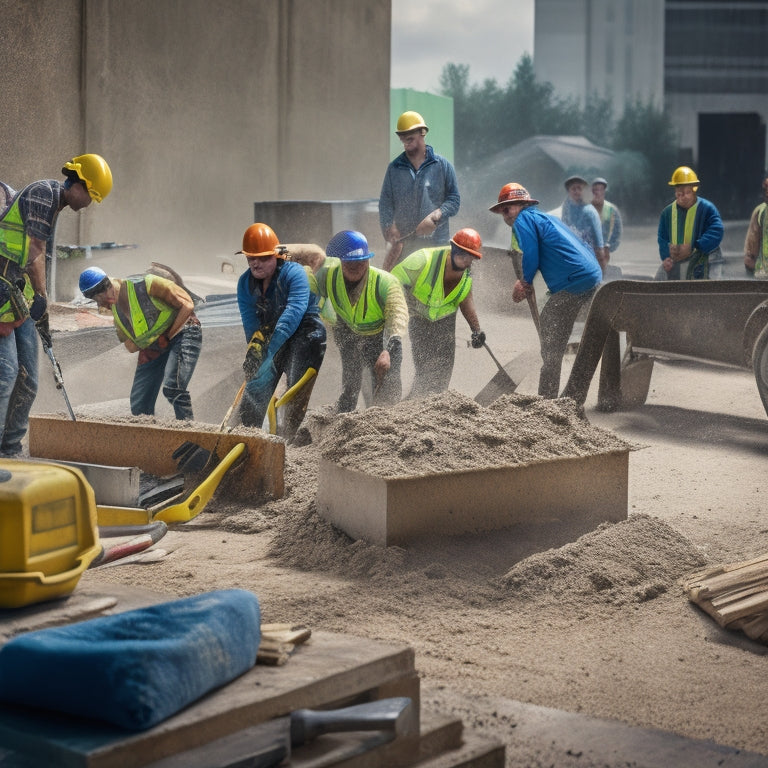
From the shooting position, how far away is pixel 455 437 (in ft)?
16.8

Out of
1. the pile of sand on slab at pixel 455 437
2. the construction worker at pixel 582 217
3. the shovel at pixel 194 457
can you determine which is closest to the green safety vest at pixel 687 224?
the construction worker at pixel 582 217

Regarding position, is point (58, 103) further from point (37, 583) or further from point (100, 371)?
point (37, 583)

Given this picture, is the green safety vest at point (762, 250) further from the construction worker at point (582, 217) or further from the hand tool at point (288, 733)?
the hand tool at point (288, 733)

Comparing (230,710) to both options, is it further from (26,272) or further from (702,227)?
(702,227)

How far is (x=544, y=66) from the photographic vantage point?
44.8 metres

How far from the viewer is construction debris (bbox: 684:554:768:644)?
3.93 m

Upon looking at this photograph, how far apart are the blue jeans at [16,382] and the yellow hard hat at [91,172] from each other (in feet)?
2.91

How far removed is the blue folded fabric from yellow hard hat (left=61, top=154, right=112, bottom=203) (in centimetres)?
483

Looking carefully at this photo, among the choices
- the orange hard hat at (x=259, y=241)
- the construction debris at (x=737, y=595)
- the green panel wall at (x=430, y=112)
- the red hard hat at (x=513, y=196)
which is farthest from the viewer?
the green panel wall at (x=430, y=112)

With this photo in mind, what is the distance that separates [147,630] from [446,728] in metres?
0.69

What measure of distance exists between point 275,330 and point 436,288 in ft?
5.16

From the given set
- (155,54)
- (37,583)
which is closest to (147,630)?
(37,583)

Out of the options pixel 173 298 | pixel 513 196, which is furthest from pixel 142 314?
pixel 513 196

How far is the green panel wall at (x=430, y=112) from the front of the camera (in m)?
26.2
